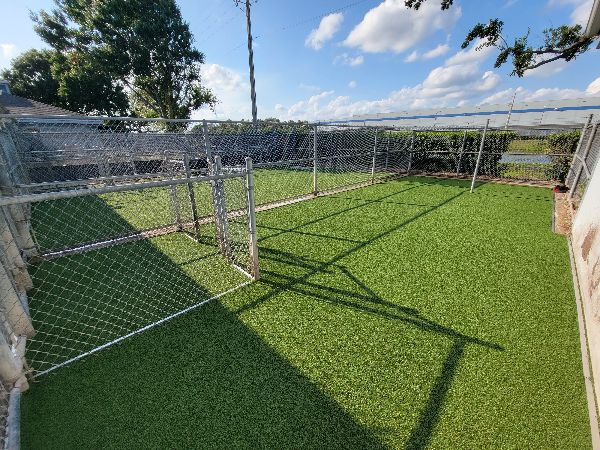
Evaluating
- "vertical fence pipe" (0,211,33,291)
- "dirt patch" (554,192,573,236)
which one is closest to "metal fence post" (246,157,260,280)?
"vertical fence pipe" (0,211,33,291)

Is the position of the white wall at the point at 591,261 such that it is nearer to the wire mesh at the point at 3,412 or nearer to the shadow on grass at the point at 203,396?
the shadow on grass at the point at 203,396

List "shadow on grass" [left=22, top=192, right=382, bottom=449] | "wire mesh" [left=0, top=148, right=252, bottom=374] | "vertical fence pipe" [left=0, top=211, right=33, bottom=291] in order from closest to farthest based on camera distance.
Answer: "shadow on grass" [left=22, top=192, right=382, bottom=449] < "wire mesh" [left=0, top=148, right=252, bottom=374] < "vertical fence pipe" [left=0, top=211, right=33, bottom=291]

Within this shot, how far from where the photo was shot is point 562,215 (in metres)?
5.83

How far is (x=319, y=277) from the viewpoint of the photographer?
11.7ft

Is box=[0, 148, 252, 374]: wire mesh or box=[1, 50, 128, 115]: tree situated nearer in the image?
box=[0, 148, 252, 374]: wire mesh

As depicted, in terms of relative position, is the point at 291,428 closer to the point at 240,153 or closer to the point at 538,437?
the point at 538,437

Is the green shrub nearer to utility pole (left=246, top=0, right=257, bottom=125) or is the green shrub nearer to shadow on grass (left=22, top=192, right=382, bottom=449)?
utility pole (left=246, top=0, right=257, bottom=125)

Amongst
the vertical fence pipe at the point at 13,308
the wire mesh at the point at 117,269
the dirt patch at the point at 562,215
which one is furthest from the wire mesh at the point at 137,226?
the dirt patch at the point at 562,215

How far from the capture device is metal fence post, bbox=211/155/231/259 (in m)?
3.66

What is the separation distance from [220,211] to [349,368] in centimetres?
267

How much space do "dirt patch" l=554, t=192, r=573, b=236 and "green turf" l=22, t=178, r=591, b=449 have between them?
62.6 inches

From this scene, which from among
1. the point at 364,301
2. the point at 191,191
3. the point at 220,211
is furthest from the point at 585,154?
the point at 191,191

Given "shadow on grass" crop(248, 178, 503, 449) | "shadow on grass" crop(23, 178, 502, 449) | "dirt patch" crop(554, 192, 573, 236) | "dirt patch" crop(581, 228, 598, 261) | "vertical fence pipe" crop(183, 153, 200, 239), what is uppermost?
"vertical fence pipe" crop(183, 153, 200, 239)

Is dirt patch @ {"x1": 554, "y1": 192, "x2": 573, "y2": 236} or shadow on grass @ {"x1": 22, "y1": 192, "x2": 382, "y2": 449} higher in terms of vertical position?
dirt patch @ {"x1": 554, "y1": 192, "x2": 573, "y2": 236}
